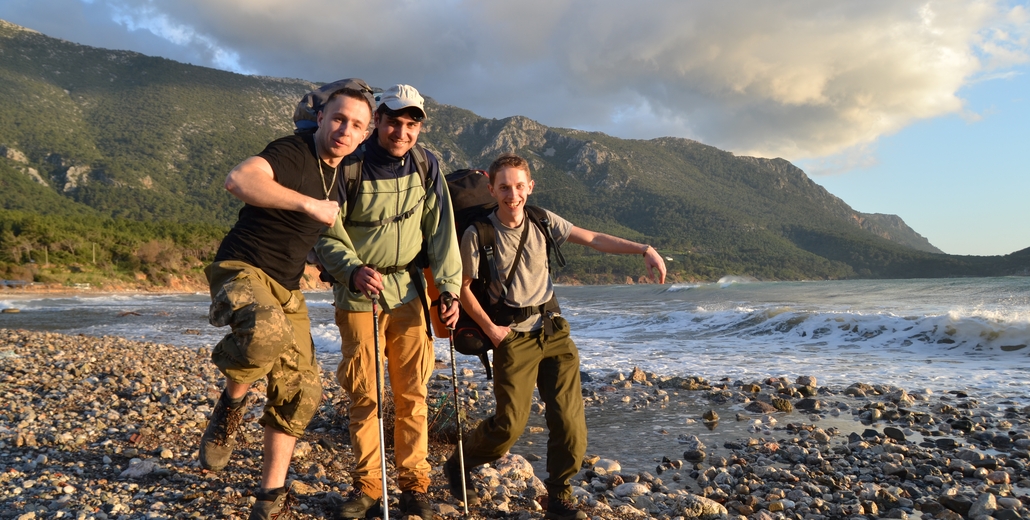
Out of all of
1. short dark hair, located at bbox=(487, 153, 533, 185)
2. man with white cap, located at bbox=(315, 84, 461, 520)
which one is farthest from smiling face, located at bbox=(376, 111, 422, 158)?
short dark hair, located at bbox=(487, 153, 533, 185)

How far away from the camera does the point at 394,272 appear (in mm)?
3461

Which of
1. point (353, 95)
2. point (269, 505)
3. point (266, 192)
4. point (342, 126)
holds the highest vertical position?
point (353, 95)

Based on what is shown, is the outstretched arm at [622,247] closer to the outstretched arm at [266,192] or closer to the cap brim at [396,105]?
the cap brim at [396,105]

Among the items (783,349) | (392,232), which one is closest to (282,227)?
(392,232)

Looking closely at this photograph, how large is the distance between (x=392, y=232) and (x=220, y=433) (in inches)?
58.3

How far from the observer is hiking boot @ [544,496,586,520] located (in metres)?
3.42

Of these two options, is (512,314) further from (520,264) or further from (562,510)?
(562,510)

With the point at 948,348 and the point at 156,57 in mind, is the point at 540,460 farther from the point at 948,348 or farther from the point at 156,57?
the point at 156,57

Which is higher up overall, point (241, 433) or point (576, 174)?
point (576, 174)

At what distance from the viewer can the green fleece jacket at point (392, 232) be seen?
3326 mm

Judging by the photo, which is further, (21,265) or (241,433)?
(21,265)

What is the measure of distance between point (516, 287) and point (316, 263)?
1.19 m

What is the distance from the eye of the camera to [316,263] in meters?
3.47

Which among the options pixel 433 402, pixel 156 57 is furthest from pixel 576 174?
pixel 433 402
